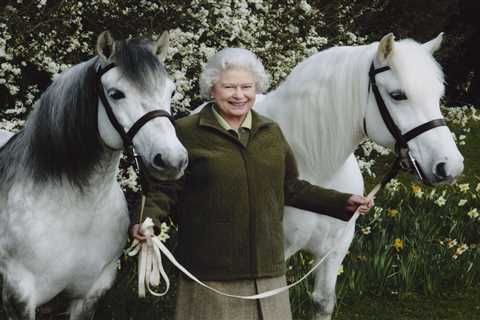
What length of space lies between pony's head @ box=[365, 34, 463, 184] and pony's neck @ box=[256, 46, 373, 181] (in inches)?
3.7

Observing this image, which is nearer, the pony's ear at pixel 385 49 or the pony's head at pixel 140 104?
the pony's head at pixel 140 104

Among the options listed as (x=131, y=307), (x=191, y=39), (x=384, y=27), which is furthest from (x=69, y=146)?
(x=384, y=27)

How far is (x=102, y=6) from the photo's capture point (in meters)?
6.02

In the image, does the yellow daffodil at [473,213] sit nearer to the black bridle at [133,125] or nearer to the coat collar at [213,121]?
the coat collar at [213,121]

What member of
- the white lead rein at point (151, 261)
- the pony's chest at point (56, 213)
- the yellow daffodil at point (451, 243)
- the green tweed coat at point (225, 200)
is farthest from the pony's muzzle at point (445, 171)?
the yellow daffodil at point (451, 243)

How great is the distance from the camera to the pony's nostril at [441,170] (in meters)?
3.21

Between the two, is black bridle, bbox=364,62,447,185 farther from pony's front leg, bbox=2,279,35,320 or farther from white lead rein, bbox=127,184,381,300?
pony's front leg, bbox=2,279,35,320

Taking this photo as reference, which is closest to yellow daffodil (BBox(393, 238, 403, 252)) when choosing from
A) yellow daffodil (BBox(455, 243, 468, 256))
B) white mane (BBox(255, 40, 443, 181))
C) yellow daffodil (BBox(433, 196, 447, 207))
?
yellow daffodil (BBox(455, 243, 468, 256))

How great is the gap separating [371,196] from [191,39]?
300cm

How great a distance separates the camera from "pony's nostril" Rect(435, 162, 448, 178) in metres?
3.21

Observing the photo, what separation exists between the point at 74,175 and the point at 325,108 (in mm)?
1249

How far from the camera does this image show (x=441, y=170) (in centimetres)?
321

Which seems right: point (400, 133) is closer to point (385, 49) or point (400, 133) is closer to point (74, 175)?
point (385, 49)

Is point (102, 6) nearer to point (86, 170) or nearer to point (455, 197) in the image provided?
point (86, 170)
